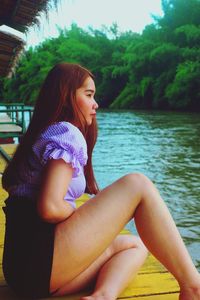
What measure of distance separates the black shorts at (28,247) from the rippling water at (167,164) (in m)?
2.69

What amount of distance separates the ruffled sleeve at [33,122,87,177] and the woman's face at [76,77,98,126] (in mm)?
135

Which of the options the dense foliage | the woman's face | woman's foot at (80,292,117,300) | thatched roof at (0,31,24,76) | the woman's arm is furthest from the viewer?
the dense foliage

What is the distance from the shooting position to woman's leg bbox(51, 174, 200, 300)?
5.50 ft

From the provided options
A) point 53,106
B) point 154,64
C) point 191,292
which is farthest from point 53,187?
point 154,64

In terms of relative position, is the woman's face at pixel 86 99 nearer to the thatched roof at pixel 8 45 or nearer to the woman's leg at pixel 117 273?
the woman's leg at pixel 117 273

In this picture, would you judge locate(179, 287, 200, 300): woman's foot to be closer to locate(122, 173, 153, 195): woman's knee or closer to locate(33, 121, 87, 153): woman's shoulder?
locate(122, 173, 153, 195): woman's knee

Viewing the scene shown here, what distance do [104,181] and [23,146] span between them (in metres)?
6.08

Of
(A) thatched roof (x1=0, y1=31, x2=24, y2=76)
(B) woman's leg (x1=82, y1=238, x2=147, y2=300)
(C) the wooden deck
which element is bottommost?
(C) the wooden deck

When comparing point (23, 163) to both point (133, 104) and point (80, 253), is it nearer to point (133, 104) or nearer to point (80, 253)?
point (80, 253)

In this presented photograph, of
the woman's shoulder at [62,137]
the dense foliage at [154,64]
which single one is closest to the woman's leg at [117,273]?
the woman's shoulder at [62,137]

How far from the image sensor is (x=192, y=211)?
5.77 m

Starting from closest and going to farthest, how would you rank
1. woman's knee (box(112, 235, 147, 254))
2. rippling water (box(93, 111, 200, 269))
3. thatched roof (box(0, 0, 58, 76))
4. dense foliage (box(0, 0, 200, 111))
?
woman's knee (box(112, 235, 147, 254)) < thatched roof (box(0, 0, 58, 76)) < rippling water (box(93, 111, 200, 269)) < dense foliage (box(0, 0, 200, 111))

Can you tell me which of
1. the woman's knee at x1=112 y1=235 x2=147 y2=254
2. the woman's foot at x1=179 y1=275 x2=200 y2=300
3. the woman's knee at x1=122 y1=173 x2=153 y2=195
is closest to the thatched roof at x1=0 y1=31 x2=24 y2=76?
the woman's knee at x1=112 y1=235 x2=147 y2=254

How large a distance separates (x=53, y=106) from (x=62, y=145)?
19cm
